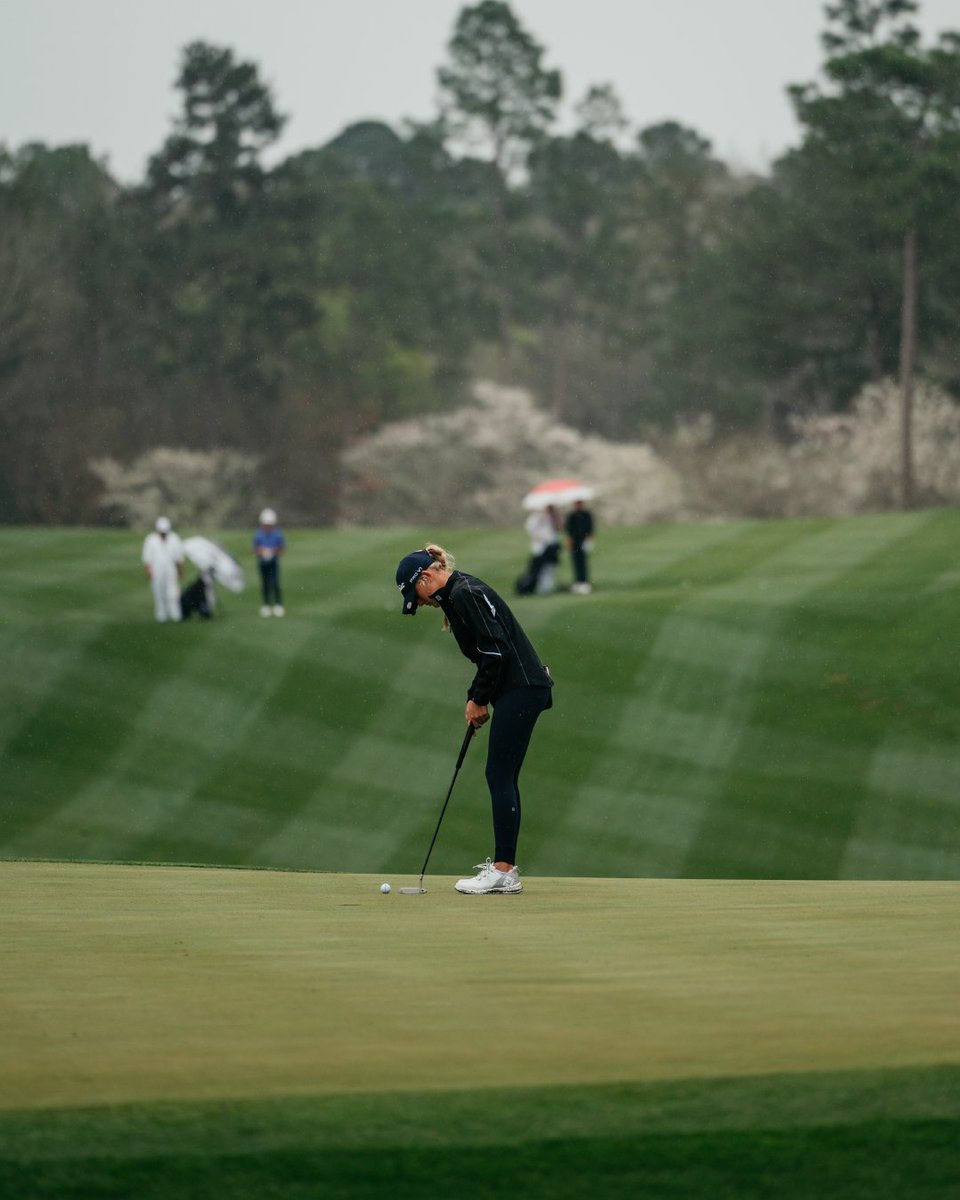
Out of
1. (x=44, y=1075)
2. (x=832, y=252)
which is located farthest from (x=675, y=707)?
(x=832, y=252)

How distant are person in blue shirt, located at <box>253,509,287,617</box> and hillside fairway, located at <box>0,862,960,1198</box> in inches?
1074

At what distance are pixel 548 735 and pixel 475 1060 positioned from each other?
Result: 23130 millimetres

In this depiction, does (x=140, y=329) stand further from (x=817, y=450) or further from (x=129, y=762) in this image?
(x=129, y=762)

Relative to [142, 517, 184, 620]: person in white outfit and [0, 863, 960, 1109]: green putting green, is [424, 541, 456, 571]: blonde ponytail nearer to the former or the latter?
[0, 863, 960, 1109]: green putting green

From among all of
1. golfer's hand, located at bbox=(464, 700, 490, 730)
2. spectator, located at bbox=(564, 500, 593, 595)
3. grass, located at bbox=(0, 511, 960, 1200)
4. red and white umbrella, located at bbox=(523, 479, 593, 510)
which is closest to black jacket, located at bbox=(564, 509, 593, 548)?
spectator, located at bbox=(564, 500, 593, 595)

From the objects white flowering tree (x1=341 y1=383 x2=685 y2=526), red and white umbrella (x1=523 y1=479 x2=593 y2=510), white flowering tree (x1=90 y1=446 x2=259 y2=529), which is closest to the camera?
red and white umbrella (x1=523 y1=479 x2=593 y2=510)

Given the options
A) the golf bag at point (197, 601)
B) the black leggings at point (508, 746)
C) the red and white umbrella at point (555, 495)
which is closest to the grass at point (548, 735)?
the golf bag at point (197, 601)

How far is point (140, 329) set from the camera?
86188 mm

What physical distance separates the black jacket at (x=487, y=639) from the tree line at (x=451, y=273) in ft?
199

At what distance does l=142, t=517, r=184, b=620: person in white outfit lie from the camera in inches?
1380

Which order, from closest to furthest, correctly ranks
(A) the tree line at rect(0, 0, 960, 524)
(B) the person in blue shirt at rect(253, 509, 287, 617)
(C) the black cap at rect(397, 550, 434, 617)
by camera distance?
1. (C) the black cap at rect(397, 550, 434, 617)
2. (B) the person in blue shirt at rect(253, 509, 287, 617)
3. (A) the tree line at rect(0, 0, 960, 524)

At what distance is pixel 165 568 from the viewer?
35188 millimetres

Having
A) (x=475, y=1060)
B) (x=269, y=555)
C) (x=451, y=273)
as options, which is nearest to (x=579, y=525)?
(x=269, y=555)

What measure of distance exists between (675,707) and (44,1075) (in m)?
24.6
